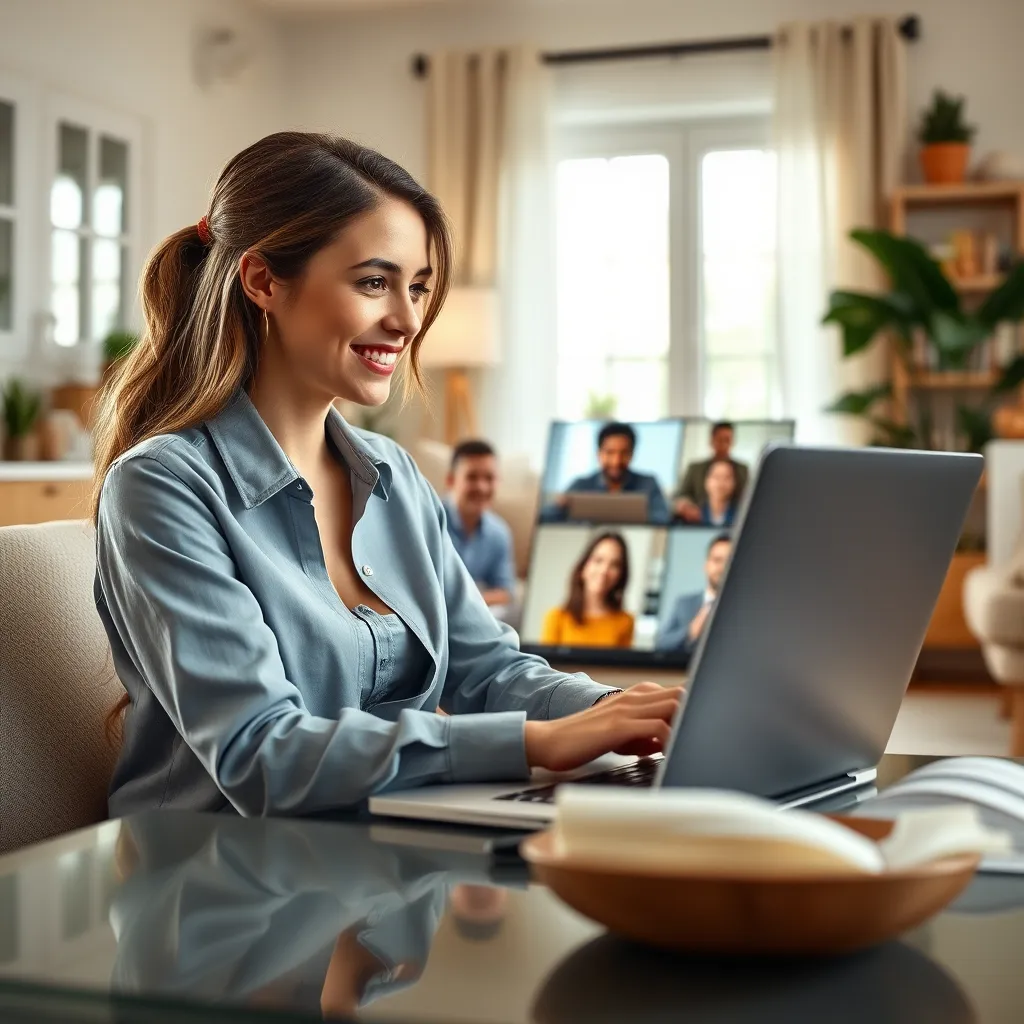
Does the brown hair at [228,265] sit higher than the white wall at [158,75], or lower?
lower

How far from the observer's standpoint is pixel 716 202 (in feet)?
21.6

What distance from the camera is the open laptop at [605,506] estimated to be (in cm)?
424

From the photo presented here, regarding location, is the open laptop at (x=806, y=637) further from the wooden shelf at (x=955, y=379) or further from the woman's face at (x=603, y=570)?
the wooden shelf at (x=955, y=379)

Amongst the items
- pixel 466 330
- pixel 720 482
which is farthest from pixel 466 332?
pixel 720 482

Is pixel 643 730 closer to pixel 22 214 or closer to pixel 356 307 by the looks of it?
pixel 356 307

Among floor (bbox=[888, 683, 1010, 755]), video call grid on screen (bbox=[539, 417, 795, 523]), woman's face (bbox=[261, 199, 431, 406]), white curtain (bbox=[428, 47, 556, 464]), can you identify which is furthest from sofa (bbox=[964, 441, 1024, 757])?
woman's face (bbox=[261, 199, 431, 406])

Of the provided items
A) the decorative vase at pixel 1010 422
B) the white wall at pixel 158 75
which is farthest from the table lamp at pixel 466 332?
the decorative vase at pixel 1010 422

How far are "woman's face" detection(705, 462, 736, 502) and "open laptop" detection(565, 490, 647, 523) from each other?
0.67ft

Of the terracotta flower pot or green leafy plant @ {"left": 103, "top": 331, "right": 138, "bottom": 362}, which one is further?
the terracotta flower pot

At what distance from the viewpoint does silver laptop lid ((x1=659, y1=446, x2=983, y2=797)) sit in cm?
81

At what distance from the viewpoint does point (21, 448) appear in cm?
488

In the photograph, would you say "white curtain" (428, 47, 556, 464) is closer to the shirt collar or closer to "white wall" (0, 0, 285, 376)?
"white wall" (0, 0, 285, 376)

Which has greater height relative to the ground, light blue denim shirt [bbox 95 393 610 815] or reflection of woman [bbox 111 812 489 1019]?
light blue denim shirt [bbox 95 393 610 815]

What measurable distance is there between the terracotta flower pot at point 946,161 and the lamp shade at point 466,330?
1.98 m
